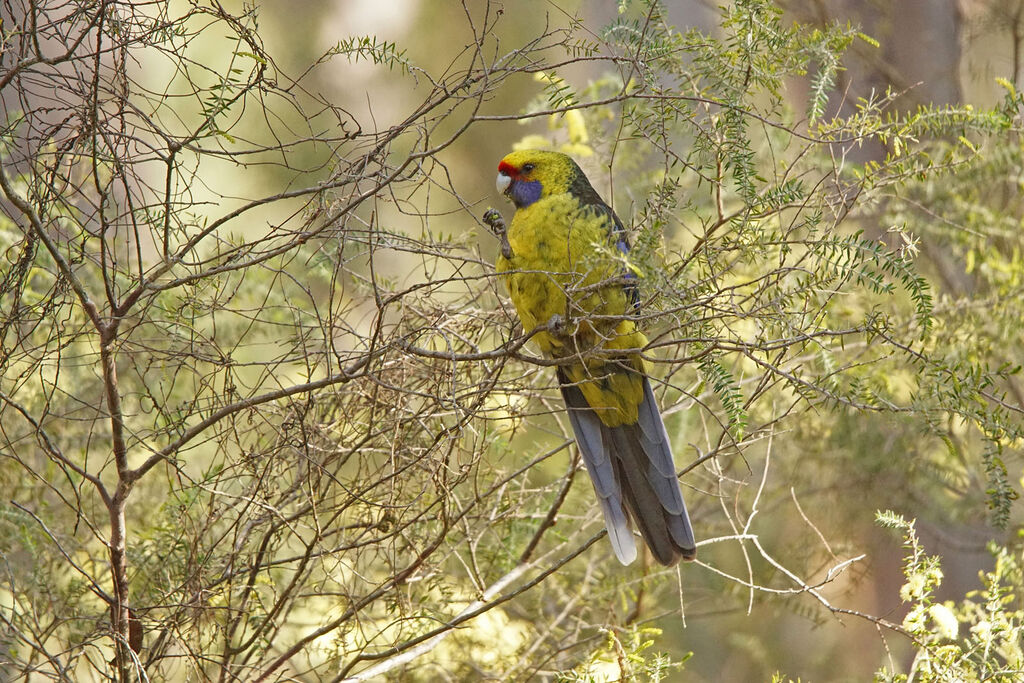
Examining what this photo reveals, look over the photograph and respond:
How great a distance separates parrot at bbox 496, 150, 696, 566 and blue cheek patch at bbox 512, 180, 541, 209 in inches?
2.9

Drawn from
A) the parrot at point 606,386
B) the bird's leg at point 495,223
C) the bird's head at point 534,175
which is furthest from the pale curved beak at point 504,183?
the bird's leg at point 495,223

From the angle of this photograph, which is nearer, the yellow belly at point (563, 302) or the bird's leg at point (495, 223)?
the bird's leg at point (495, 223)

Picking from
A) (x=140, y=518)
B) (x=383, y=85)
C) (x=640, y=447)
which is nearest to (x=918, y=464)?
(x=640, y=447)

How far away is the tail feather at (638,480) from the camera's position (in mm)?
2176

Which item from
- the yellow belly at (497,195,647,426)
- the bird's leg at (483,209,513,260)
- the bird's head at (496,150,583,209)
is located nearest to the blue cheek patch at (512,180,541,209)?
the bird's head at (496,150,583,209)

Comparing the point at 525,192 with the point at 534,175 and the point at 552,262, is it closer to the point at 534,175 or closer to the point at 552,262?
the point at 534,175

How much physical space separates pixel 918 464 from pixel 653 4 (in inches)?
99.2

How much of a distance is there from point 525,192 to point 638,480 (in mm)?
854

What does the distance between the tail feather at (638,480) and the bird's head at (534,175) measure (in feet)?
1.70

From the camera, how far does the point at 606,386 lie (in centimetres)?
228

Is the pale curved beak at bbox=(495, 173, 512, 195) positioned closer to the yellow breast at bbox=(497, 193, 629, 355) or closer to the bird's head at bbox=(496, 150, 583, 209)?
the bird's head at bbox=(496, 150, 583, 209)

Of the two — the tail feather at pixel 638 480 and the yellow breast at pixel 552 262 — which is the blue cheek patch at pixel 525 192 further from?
the tail feather at pixel 638 480

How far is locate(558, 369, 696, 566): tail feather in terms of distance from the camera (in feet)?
7.14

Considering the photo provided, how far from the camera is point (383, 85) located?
301 inches
